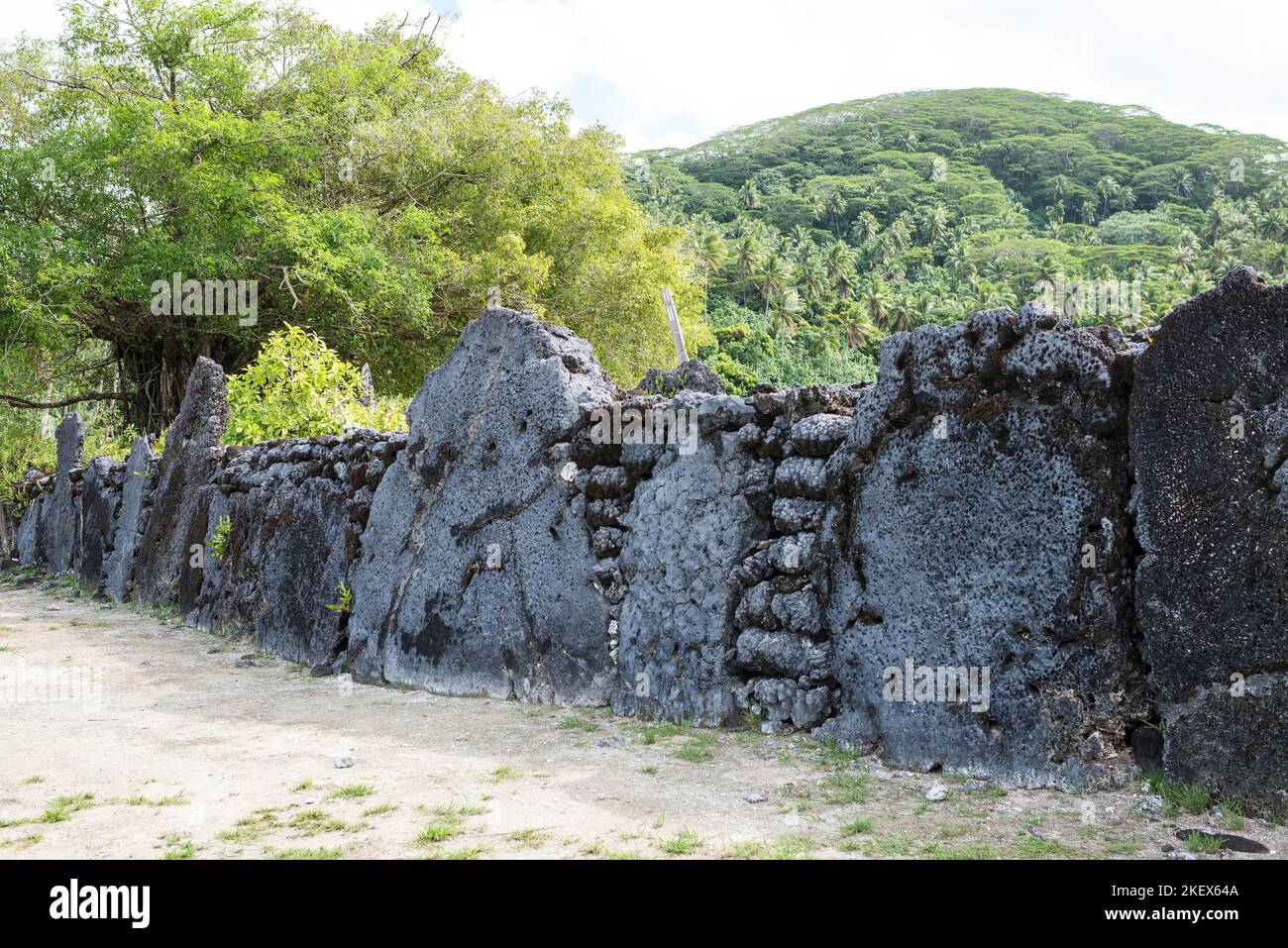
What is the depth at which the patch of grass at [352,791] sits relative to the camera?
461 cm

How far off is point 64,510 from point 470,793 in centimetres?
1511

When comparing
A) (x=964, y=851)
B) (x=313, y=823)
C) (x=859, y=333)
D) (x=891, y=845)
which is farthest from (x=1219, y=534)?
(x=859, y=333)

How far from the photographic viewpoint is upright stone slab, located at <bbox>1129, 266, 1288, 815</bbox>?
380 cm

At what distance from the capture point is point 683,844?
12.5ft

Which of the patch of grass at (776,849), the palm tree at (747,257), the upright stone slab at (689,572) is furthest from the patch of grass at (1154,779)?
the palm tree at (747,257)

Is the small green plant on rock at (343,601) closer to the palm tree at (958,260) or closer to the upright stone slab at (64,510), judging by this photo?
the upright stone slab at (64,510)

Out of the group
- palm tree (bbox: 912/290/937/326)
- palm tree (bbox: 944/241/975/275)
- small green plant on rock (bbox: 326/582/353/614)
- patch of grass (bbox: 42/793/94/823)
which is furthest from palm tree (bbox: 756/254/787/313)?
patch of grass (bbox: 42/793/94/823)

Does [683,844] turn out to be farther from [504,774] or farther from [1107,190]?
[1107,190]

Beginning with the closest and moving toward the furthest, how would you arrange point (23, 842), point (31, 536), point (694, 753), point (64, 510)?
point (23, 842)
point (694, 753)
point (64, 510)
point (31, 536)

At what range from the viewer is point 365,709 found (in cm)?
670

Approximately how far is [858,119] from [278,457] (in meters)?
138

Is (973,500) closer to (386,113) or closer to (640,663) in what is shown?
(640,663)

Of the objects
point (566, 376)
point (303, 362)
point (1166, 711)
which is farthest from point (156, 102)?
point (1166, 711)

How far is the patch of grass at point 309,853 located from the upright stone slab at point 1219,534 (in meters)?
3.07
